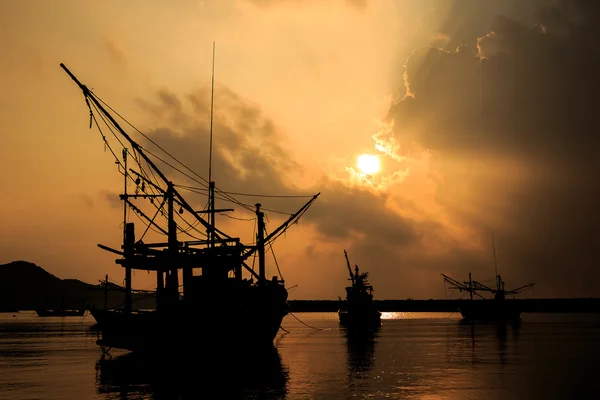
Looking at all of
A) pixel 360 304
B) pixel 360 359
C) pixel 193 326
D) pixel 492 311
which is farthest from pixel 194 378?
pixel 492 311

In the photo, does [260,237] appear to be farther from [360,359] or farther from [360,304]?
[360,304]

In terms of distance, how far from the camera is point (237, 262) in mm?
49219

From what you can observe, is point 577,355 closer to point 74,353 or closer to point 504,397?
point 504,397

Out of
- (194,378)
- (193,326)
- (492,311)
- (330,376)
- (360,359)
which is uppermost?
(193,326)

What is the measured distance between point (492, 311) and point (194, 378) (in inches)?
5148

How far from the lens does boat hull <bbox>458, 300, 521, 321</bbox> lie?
15300 cm

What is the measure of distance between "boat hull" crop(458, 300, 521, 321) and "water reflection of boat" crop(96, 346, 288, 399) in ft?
374

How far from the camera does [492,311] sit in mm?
156000

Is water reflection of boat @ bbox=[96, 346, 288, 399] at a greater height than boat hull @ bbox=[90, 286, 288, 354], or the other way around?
boat hull @ bbox=[90, 286, 288, 354]

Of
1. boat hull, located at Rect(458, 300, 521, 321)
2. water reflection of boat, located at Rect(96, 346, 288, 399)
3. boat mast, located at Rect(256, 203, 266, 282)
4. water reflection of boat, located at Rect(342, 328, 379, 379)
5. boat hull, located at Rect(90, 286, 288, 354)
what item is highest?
boat mast, located at Rect(256, 203, 266, 282)

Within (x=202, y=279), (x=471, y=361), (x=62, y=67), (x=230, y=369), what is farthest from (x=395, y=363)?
(x=62, y=67)

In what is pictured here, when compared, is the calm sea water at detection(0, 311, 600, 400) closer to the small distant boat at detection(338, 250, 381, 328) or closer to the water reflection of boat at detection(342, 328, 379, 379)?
the water reflection of boat at detection(342, 328, 379, 379)

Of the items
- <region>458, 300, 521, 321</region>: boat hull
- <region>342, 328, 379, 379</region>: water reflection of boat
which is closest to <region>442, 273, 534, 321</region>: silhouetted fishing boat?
<region>458, 300, 521, 321</region>: boat hull

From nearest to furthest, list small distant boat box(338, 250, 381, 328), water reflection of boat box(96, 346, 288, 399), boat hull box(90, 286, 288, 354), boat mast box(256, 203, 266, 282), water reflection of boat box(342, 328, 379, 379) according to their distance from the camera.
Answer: water reflection of boat box(96, 346, 288, 399)
water reflection of boat box(342, 328, 379, 379)
boat hull box(90, 286, 288, 354)
boat mast box(256, 203, 266, 282)
small distant boat box(338, 250, 381, 328)
